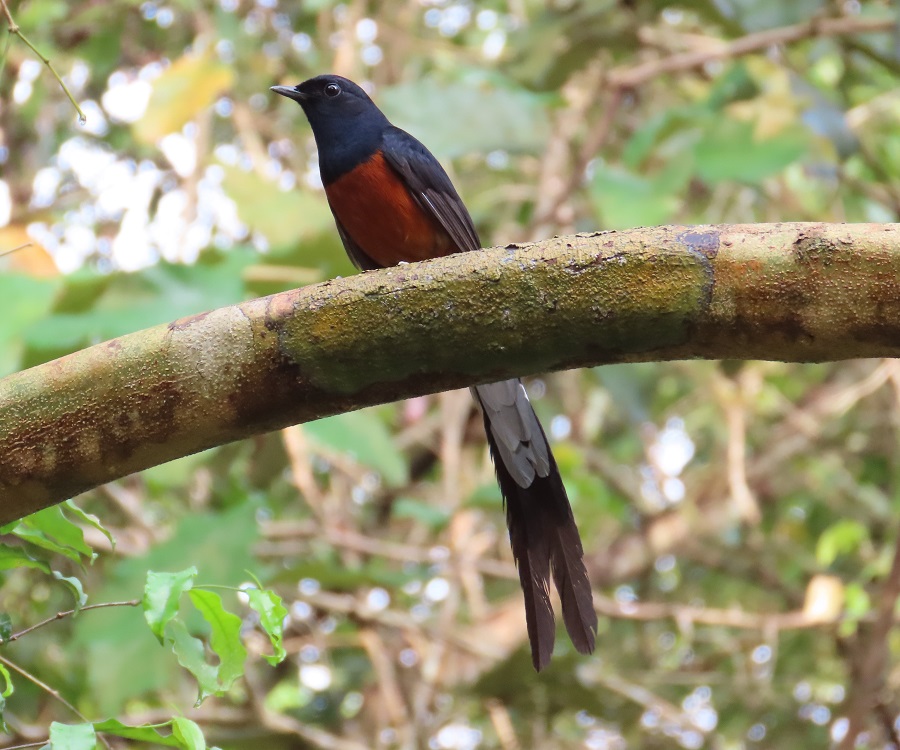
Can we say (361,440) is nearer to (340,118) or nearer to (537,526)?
(340,118)

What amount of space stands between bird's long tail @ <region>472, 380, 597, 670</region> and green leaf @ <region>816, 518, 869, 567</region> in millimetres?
3578

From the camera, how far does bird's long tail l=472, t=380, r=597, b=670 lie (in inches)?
91.9

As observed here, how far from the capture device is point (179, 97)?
5215 millimetres

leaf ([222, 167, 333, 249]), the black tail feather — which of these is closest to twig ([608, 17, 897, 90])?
leaf ([222, 167, 333, 249])

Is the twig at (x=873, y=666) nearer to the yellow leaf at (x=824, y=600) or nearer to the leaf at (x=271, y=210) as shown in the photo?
the yellow leaf at (x=824, y=600)

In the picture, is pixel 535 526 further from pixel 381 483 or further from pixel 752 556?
pixel 752 556

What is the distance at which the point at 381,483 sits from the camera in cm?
569

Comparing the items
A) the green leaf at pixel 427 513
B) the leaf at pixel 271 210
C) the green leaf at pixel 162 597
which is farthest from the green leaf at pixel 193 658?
the leaf at pixel 271 210

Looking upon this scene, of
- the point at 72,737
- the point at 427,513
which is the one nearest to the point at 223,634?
the point at 72,737

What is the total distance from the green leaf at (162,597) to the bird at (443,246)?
98cm

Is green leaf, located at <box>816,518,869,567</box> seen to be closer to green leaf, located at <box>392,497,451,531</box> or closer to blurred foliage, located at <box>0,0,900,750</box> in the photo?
blurred foliage, located at <box>0,0,900,750</box>

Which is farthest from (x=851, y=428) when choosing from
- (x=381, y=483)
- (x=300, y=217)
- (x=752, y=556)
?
(x=300, y=217)

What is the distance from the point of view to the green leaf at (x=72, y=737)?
4.25 feet

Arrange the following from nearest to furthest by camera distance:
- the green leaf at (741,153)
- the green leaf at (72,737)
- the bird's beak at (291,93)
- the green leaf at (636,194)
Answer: the green leaf at (72,737) → the bird's beak at (291,93) → the green leaf at (636,194) → the green leaf at (741,153)
